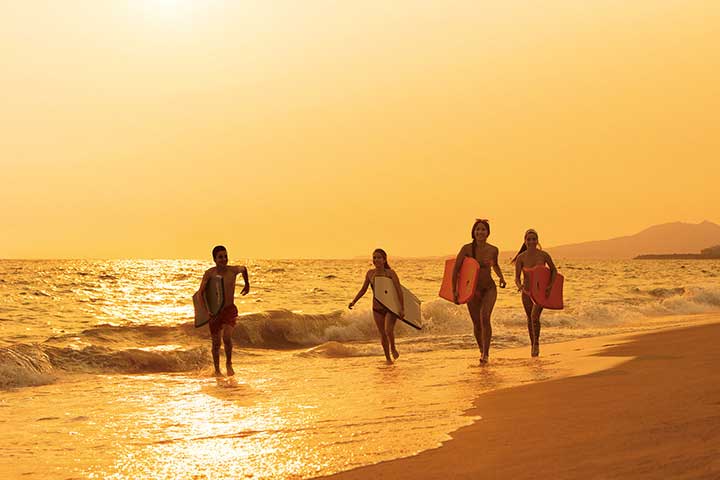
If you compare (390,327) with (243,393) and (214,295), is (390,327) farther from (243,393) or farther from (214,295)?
(243,393)

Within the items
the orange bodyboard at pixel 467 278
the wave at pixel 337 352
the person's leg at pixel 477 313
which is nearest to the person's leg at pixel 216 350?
the wave at pixel 337 352

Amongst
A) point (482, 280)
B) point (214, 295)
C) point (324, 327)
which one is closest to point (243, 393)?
point (214, 295)

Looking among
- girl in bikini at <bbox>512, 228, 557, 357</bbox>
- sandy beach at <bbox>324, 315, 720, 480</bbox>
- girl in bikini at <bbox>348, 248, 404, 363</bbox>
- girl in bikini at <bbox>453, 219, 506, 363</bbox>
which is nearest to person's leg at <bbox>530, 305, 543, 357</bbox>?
girl in bikini at <bbox>512, 228, 557, 357</bbox>

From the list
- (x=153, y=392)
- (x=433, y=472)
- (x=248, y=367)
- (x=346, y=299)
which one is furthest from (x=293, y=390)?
(x=346, y=299)

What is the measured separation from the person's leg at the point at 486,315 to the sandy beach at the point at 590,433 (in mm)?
3300

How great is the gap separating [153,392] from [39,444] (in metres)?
3.35

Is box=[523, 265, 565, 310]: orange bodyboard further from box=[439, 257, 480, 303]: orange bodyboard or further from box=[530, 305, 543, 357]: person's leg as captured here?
box=[439, 257, 480, 303]: orange bodyboard

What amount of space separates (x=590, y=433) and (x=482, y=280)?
262 inches

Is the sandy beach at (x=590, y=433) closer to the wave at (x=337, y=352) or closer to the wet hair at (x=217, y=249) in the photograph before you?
the wet hair at (x=217, y=249)

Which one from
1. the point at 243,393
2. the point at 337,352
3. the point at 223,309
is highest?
the point at 223,309

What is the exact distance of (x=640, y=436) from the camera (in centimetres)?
499

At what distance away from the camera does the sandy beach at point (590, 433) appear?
4363mm

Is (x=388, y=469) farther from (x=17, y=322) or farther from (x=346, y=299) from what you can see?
(x=346, y=299)

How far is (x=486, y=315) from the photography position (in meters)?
11.8
